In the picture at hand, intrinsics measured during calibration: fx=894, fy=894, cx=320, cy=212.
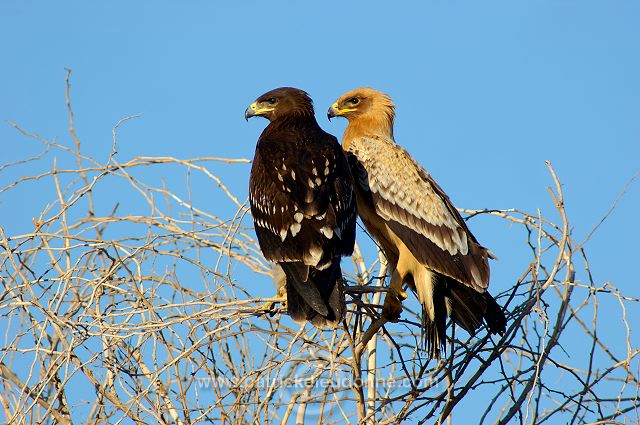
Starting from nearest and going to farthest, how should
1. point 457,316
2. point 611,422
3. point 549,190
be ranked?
point 611,422, point 549,190, point 457,316

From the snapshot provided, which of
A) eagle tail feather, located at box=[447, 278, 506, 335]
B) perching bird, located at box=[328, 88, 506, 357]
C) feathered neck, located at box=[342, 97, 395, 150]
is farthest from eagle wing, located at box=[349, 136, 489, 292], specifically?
feathered neck, located at box=[342, 97, 395, 150]

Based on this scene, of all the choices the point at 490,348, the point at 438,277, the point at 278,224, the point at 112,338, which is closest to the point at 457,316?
the point at 438,277

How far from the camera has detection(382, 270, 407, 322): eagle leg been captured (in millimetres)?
5605

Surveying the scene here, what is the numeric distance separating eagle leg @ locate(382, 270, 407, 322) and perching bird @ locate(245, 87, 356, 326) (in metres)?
0.58

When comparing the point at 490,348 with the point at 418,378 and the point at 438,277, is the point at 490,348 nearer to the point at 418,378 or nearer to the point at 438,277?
the point at 418,378

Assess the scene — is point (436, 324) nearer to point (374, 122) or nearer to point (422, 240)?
point (422, 240)

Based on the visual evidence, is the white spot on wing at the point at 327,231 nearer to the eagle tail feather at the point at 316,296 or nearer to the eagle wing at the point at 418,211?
the eagle tail feather at the point at 316,296

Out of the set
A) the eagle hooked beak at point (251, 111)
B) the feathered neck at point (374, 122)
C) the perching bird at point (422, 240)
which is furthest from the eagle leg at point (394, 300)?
the eagle hooked beak at point (251, 111)

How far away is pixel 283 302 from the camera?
5.23 m

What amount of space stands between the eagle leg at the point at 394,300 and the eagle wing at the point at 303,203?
60 centimetres

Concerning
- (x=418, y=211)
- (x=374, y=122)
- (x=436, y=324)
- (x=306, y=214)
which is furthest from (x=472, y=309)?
(x=374, y=122)

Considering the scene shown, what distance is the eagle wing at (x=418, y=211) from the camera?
5633 mm

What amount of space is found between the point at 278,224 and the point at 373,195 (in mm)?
1024

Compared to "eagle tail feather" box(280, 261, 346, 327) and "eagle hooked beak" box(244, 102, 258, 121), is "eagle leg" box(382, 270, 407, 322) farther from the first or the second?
"eagle hooked beak" box(244, 102, 258, 121)
